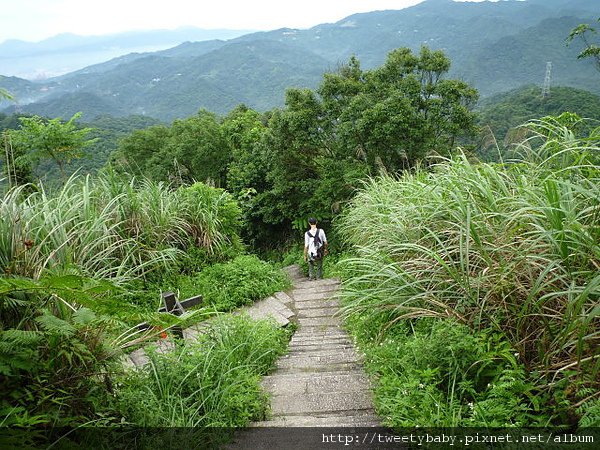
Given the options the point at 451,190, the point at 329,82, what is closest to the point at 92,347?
the point at 451,190

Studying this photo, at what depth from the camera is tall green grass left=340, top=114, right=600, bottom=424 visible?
2184 mm

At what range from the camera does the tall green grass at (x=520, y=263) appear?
2.18 m

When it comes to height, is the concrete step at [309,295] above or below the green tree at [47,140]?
below

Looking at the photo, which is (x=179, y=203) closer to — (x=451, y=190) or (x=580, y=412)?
(x=451, y=190)

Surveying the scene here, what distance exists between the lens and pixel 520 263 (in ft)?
8.41

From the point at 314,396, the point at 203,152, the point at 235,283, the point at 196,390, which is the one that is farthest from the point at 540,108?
the point at 196,390

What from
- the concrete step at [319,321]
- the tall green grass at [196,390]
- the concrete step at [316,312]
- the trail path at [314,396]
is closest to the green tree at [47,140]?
the concrete step at [316,312]

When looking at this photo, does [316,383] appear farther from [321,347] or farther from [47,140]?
[47,140]

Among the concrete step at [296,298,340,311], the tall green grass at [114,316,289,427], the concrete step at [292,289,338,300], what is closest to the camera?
the tall green grass at [114,316,289,427]

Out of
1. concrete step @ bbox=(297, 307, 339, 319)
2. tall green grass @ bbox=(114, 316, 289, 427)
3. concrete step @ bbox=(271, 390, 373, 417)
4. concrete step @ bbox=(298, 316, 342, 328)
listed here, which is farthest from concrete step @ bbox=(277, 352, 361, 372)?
concrete step @ bbox=(297, 307, 339, 319)

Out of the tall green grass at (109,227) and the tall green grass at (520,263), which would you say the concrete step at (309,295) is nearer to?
the tall green grass at (109,227)

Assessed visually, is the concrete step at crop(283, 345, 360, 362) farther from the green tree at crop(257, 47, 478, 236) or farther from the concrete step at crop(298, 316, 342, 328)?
the green tree at crop(257, 47, 478, 236)

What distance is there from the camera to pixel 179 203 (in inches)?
227

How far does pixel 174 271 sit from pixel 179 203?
110 centimetres
